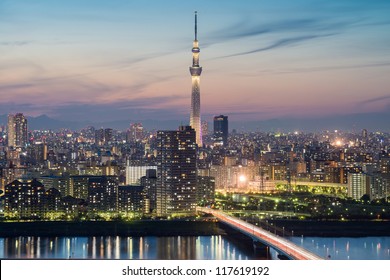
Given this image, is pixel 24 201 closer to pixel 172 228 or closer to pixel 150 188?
pixel 150 188

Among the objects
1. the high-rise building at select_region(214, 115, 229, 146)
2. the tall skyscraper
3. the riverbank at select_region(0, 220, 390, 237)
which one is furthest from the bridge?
the tall skyscraper

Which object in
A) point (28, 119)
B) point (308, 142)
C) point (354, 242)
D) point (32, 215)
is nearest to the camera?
point (354, 242)

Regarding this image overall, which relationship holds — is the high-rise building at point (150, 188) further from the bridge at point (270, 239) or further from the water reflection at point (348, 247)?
the water reflection at point (348, 247)

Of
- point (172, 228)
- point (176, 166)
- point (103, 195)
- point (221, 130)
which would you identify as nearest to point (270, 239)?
point (172, 228)

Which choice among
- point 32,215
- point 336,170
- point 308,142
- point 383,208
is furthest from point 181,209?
point 308,142

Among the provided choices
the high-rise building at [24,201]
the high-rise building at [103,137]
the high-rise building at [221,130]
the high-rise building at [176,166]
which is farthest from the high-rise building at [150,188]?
the high-rise building at [103,137]
